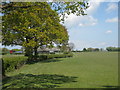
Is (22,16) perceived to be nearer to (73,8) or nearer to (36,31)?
(73,8)

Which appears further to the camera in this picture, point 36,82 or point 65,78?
point 65,78

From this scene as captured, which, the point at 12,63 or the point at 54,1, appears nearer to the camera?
the point at 54,1

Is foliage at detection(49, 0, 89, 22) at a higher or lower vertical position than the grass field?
higher

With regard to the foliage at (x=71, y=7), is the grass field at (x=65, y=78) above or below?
below

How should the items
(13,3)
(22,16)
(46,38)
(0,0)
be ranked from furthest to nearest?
(46,38) → (22,16) → (13,3) → (0,0)

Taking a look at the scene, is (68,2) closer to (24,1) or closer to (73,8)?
(73,8)

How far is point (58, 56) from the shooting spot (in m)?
47.9

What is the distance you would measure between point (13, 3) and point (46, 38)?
711 inches

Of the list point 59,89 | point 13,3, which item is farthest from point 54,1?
point 59,89

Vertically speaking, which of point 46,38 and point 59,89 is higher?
point 46,38

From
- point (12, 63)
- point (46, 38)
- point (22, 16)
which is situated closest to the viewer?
point (22, 16)

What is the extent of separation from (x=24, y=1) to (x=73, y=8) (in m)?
3.00

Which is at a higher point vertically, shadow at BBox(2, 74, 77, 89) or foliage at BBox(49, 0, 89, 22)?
foliage at BBox(49, 0, 89, 22)

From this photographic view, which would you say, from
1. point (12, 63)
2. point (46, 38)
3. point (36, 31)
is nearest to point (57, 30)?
point (46, 38)
